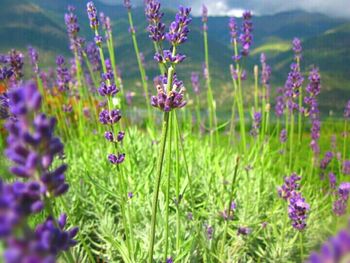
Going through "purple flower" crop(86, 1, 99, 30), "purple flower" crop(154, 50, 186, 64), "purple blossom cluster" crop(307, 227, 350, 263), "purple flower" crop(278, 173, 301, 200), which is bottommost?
"purple flower" crop(278, 173, 301, 200)

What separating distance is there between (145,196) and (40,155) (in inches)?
98.0

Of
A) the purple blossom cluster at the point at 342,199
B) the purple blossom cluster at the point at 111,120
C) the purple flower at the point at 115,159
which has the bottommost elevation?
the purple blossom cluster at the point at 342,199

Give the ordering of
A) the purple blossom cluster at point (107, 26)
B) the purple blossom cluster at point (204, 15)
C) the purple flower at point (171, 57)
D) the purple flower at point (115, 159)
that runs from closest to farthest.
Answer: the purple flower at point (171, 57)
the purple flower at point (115, 159)
the purple blossom cluster at point (107, 26)
the purple blossom cluster at point (204, 15)

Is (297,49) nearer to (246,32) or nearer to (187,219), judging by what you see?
(246,32)

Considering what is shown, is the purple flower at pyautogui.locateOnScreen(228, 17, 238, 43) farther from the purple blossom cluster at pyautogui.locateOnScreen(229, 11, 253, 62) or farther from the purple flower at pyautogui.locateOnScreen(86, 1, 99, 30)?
the purple flower at pyautogui.locateOnScreen(86, 1, 99, 30)

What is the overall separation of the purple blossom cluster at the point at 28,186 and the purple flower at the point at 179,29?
96cm

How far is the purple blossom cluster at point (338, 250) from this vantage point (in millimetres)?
472

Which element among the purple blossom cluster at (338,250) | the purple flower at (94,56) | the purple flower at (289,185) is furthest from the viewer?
the purple flower at (94,56)

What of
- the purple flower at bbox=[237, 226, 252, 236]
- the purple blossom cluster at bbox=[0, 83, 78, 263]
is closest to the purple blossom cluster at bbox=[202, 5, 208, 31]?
the purple flower at bbox=[237, 226, 252, 236]

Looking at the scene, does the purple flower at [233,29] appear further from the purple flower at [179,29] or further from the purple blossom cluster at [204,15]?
the purple flower at [179,29]

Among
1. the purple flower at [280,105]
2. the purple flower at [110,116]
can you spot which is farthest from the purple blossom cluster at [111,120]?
the purple flower at [280,105]

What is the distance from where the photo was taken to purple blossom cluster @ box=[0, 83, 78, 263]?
0.53 metres

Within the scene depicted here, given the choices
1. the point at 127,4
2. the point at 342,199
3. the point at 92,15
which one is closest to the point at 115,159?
the point at 92,15

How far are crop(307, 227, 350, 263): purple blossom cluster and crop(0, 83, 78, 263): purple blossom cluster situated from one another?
1.16ft
